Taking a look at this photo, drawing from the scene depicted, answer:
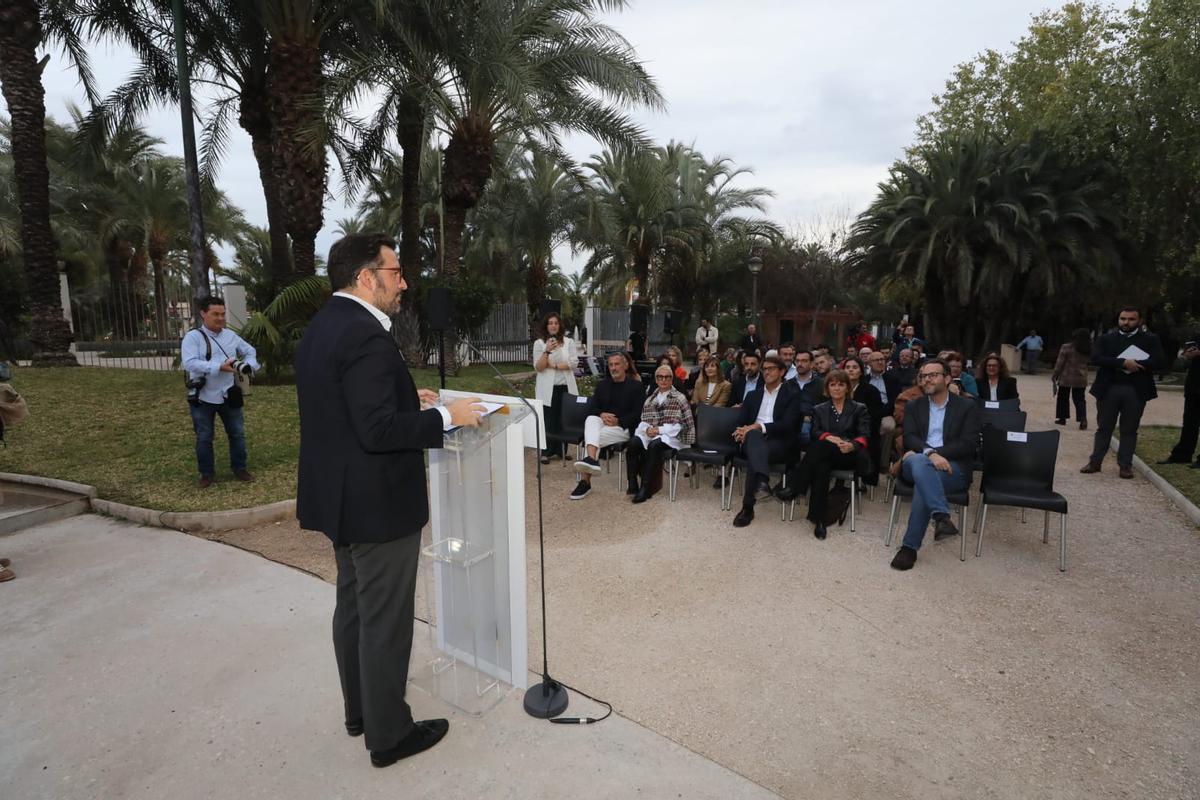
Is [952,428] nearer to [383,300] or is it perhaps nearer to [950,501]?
[950,501]

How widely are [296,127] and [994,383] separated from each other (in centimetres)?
1111

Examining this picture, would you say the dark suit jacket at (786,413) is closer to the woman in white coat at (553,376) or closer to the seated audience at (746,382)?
the seated audience at (746,382)

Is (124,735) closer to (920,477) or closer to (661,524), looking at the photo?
(661,524)

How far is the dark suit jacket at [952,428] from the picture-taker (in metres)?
5.29

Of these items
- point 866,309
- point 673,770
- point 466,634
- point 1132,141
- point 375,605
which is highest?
point 1132,141

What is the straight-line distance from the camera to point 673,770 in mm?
2604

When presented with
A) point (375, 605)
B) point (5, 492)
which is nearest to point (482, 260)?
point (5, 492)

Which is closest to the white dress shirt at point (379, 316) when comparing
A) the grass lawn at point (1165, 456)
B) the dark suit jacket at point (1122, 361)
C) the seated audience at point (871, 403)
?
the seated audience at point (871, 403)

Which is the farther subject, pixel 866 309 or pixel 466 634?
pixel 866 309

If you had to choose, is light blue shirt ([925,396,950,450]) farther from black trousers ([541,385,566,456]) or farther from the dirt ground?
black trousers ([541,385,566,456])

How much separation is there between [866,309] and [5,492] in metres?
39.1

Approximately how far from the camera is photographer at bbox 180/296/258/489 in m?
5.84

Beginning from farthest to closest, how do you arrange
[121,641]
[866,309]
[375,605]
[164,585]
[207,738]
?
[866,309], [164,585], [121,641], [207,738], [375,605]

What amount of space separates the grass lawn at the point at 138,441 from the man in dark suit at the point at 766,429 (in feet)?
14.2
